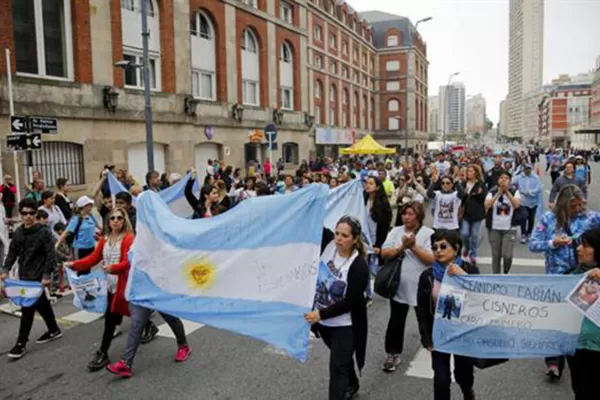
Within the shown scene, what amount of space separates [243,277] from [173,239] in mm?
1033

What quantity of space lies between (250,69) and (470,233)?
2311cm

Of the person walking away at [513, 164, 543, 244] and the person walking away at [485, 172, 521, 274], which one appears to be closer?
the person walking away at [485, 172, 521, 274]

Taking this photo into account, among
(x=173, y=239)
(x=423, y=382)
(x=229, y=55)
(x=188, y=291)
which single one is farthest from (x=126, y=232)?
(x=229, y=55)

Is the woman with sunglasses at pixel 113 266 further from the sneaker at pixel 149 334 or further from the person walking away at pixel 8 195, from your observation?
the person walking away at pixel 8 195

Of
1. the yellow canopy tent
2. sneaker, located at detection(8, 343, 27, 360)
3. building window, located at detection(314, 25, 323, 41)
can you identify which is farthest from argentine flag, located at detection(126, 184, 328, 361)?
building window, located at detection(314, 25, 323, 41)

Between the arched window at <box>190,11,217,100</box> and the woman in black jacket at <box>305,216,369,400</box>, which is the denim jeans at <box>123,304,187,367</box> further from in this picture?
the arched window at <box>190,11,217,100</box>

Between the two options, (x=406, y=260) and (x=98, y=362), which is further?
(x=98, y=362)

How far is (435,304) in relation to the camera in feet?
14.1

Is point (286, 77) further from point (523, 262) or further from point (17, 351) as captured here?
point (17, 351)

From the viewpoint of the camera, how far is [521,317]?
4199mm

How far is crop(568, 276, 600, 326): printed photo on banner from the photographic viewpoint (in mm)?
3645

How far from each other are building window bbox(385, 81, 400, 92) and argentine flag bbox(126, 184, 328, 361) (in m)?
69.8

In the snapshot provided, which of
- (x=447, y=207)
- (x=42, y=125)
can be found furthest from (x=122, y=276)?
(x=42, y=125)

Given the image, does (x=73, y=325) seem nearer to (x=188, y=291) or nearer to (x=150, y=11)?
(x=188, y=291)
